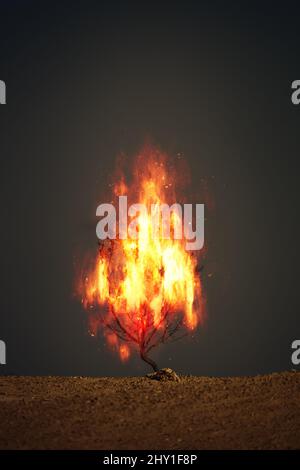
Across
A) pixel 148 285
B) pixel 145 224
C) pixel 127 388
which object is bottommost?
pixel 127 388

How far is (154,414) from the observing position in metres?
21.3

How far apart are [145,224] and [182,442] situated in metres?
9.30

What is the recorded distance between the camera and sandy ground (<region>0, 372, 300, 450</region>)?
18844 mm

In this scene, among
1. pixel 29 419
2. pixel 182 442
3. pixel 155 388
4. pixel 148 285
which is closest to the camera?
pixel 182 442

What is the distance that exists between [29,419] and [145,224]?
7890mm

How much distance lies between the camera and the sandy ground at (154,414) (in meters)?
18.8
